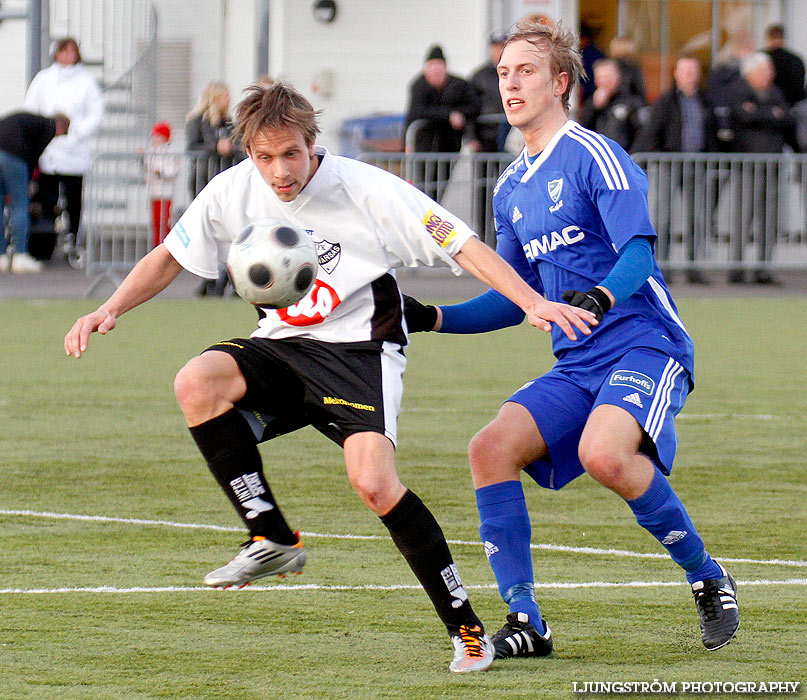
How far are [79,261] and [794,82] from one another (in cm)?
860

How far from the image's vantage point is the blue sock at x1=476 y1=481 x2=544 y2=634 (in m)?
4.73

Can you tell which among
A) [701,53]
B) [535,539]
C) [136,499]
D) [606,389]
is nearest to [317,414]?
[606,389]

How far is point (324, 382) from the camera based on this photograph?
4.70 m

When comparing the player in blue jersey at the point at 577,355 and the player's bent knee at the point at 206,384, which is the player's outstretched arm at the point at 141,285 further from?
the player in blue jersey at the point at 577,355

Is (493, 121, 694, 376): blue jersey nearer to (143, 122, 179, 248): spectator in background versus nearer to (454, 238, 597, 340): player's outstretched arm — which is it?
→ (454, 238, 597, 340): player's outstretched arm

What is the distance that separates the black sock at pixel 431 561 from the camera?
4.44 metres

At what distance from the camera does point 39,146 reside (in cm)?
1656

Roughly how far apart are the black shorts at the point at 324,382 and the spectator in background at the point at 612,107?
1195 centimetres

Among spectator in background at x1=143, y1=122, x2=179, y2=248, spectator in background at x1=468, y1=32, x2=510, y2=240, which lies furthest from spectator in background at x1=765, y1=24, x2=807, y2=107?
spectator in background at x1=143, y1=122, x2=179, y2=248

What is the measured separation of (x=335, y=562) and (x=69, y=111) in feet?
41.2

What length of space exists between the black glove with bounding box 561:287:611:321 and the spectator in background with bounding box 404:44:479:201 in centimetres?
1251

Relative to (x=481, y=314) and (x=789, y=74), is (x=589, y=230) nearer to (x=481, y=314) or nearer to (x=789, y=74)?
(x=481, y=314)

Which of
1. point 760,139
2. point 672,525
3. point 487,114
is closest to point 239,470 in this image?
point 672,525

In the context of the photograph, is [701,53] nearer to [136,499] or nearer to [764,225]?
[764,225]
